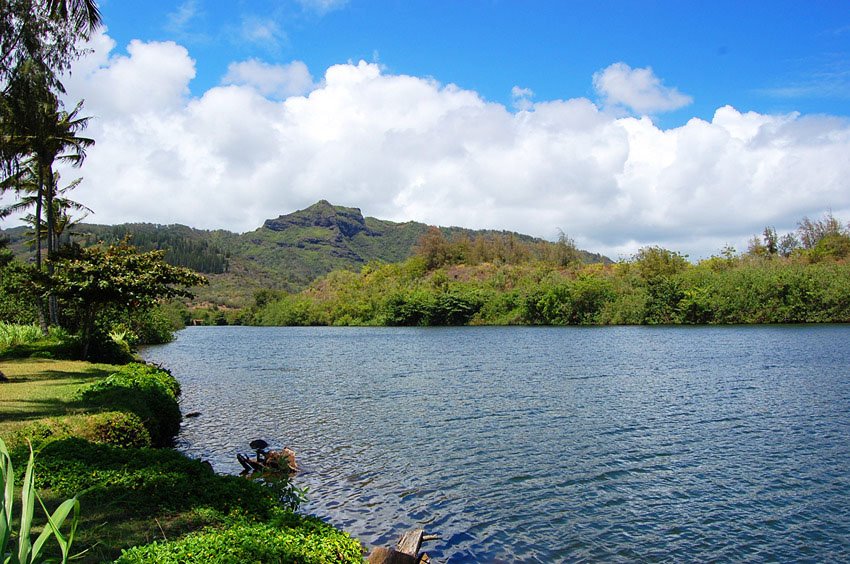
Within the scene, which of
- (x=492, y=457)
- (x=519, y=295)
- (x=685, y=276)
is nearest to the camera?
(x=492, y=457)

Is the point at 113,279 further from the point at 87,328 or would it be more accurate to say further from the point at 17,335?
the point at 17,335

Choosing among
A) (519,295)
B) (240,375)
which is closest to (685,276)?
(519,295)

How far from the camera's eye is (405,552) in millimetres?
8906

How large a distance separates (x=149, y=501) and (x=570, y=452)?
11572 mm

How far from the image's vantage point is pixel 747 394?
23906 millimetres

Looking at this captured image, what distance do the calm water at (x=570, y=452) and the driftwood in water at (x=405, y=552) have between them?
2.15ft

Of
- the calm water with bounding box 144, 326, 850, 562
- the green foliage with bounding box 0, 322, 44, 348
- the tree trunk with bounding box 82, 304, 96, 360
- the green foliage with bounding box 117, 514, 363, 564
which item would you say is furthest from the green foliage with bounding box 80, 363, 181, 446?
the green foliage with bounding box 0, 322, 44, 348

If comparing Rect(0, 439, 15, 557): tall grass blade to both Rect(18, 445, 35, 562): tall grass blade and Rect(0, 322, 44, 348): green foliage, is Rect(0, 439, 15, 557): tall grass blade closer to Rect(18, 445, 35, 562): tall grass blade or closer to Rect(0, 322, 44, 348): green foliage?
Rect(18, 445, 35, 562): tall grass blade

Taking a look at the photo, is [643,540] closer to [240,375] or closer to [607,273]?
[240,375]

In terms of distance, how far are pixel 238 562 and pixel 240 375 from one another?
1262 inches

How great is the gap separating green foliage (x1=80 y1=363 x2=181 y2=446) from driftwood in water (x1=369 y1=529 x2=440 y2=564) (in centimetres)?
927

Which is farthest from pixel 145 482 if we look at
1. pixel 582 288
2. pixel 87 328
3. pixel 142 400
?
pixel 582 288

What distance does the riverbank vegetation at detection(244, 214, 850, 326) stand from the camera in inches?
2891

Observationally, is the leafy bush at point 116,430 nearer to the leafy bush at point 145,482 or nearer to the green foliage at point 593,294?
the leafy bush at point 145,482
